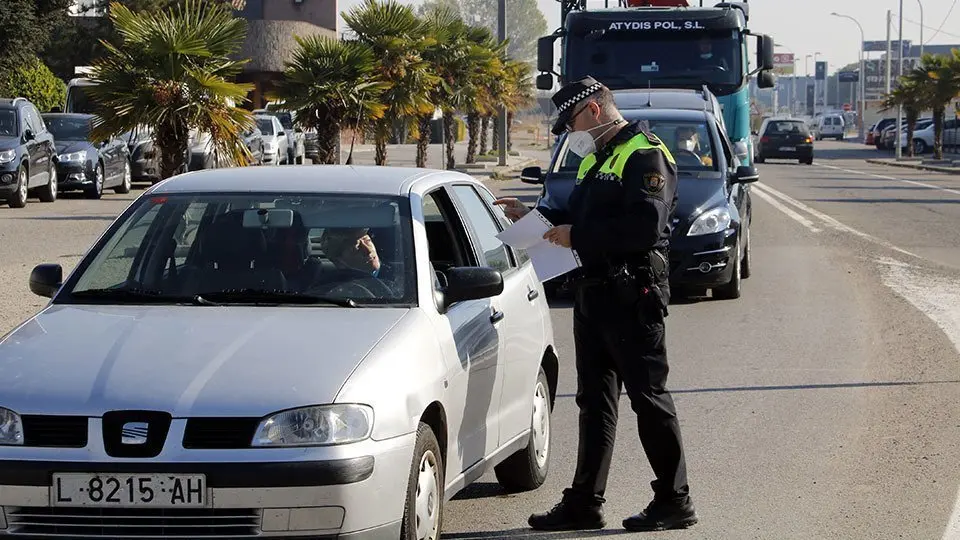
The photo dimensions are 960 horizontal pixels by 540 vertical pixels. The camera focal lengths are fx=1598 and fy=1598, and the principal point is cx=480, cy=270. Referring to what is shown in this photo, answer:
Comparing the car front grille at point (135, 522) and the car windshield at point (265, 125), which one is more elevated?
the car windshield at point (265, 125)

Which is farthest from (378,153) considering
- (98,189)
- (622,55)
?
(622,55)

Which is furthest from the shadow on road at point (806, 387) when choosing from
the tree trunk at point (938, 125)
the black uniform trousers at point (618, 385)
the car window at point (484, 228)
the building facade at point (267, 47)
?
the tree trunk at point (938, 125)

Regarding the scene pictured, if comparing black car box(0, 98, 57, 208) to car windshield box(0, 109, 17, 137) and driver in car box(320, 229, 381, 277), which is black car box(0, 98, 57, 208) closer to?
car windshield box(0, 109, 17, 137)

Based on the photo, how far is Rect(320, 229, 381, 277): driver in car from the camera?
6.14 metres

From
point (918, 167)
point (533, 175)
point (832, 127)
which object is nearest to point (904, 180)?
point (918, 167)

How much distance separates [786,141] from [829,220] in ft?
99.6

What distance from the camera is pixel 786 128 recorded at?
55.8 meters

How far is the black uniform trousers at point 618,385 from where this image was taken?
6.19 metres

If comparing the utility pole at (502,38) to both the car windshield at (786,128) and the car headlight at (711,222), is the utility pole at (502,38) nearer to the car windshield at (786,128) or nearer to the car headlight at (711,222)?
the car windshield at (786,128)

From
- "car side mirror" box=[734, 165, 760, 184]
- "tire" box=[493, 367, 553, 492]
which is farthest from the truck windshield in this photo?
"tire" box=[493, 367, 553, 492]

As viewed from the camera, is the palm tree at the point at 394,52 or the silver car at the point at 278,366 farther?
the palm tree at the point at 394,52

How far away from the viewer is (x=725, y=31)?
22672 millimetres

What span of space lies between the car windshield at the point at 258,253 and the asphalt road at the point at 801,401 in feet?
3.64

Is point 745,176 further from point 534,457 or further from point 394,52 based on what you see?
point 394,52
